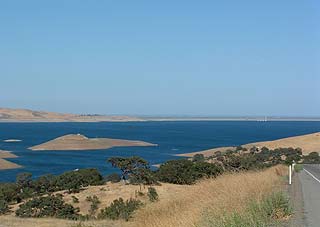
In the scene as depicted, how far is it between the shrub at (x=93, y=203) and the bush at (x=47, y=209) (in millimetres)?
795

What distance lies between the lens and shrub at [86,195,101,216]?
29.0m

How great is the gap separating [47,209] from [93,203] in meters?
2.79

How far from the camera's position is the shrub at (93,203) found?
2905 centimetres

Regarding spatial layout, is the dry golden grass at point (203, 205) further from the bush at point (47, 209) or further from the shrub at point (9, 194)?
the shrub at point (9, 194)

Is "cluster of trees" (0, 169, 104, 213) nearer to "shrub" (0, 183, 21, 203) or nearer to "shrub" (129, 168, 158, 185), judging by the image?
"shrub" (0, 183, 21, 203)

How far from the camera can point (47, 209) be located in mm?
29000

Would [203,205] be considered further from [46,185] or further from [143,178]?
[46,185]

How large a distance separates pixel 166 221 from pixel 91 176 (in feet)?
100

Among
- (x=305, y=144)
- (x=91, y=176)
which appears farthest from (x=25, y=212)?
(x=305, y=144)

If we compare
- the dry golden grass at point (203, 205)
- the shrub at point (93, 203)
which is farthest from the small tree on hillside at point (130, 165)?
the dry golden grass at point (203, 205)

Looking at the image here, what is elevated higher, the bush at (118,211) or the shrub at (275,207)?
the shrub at (275,207)

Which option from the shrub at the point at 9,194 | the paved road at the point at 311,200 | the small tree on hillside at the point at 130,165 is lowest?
the shrub at the point at 9,194

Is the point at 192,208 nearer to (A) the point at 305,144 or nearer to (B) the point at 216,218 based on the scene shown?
(B) the point at 216,218

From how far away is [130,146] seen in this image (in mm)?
125062
